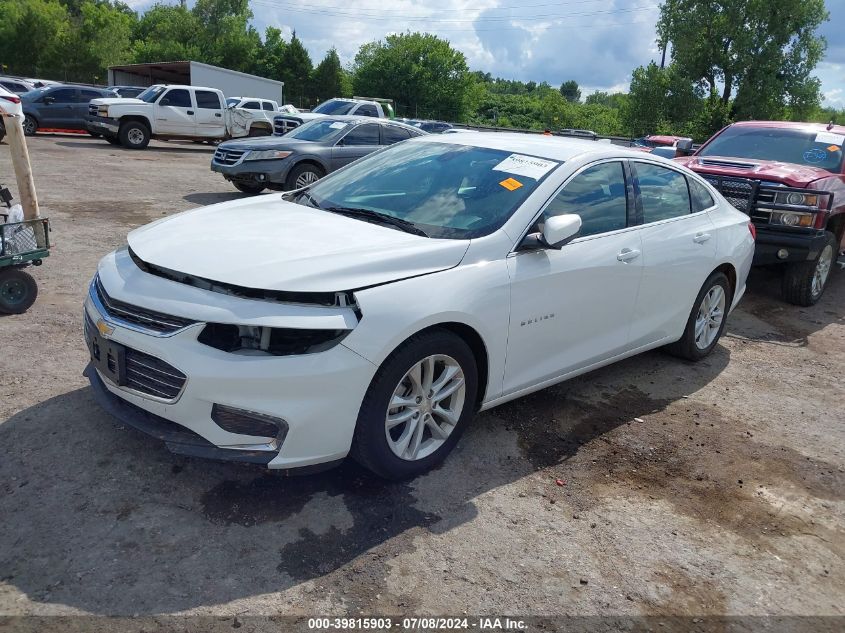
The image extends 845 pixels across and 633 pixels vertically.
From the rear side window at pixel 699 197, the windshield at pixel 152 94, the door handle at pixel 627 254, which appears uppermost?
the windshield at pixel 152 94

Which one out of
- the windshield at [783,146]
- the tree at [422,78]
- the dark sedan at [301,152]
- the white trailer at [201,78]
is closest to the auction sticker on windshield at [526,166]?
the windshield at [783,146]

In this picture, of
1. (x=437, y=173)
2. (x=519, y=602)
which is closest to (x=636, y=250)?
(x=437, y=173)

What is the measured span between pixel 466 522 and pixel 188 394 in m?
1.38

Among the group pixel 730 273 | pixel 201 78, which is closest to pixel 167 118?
pixel 201 78

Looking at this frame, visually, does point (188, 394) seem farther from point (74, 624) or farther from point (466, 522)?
point (466, 522)

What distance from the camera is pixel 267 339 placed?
2.97m

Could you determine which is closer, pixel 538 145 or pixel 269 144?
pixel 538 145

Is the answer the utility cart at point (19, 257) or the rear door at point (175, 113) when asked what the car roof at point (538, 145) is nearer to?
the utility cart at point (19, 257)

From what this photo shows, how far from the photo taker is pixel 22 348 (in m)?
4.66

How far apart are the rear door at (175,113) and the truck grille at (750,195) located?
1754 cm

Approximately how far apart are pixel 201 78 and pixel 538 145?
32.7 m

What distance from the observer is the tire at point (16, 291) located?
518 centimetres

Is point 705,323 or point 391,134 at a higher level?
point 391,134

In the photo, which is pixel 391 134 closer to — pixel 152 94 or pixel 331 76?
pixel 152 94
